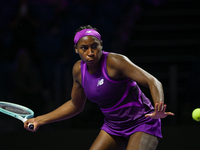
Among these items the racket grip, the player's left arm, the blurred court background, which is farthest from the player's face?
the blurred court background

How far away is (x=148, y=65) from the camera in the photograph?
661 cm

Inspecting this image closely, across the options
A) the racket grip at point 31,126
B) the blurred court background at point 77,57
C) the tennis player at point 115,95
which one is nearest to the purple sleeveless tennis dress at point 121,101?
the tennis player at point 115,95

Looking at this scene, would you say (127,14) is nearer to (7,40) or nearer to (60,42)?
(60,42)

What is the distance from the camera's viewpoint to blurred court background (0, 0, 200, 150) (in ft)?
14.6

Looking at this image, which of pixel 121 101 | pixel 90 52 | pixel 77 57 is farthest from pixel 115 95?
pixel 77 57

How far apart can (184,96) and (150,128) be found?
265 cm

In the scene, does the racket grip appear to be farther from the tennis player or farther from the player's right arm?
the tennis player

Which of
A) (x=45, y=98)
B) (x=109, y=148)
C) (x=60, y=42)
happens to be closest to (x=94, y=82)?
(x=109, y=148)

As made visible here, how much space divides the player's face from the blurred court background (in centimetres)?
187

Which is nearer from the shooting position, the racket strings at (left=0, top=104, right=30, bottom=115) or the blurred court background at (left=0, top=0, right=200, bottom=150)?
the racket strings at (left=0, top=104, right=30, bottom=115)

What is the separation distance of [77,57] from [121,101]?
3.05 metres

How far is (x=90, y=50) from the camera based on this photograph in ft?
9.05

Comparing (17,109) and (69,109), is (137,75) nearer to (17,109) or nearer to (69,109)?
(69,109)

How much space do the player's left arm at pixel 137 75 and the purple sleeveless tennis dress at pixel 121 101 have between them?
0.25 feet
